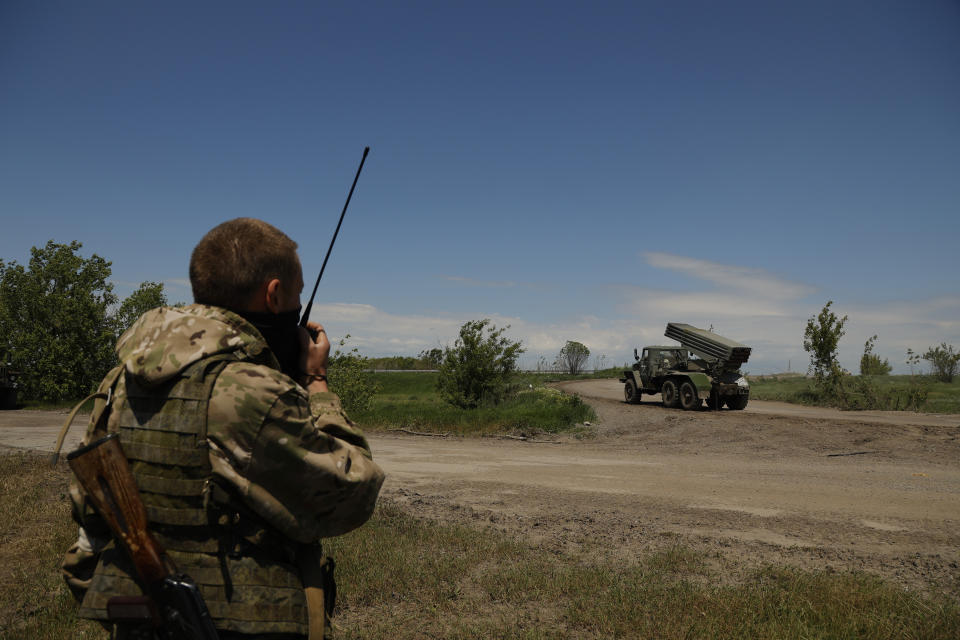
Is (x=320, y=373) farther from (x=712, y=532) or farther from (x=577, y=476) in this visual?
(x=577, y=476)

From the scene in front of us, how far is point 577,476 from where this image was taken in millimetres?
10758

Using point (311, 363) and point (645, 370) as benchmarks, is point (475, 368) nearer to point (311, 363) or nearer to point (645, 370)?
point (645, 370)

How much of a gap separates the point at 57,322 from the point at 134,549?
3193 centimetres

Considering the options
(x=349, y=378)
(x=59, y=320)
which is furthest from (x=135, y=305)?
(x=349, y=378)

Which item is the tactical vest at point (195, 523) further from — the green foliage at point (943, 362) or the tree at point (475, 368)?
the green foliage at point (943, 362)

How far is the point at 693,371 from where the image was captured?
23.6 meters

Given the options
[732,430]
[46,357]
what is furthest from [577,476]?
[46,357]

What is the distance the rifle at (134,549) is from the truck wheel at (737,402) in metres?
23.0

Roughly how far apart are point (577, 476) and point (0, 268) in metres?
31.0

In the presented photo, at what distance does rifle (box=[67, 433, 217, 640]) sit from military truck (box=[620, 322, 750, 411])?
71.6ft

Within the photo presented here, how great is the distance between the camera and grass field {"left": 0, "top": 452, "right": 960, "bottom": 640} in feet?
13.9

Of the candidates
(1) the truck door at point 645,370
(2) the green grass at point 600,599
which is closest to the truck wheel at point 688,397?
(1) the truck door at point 645,370

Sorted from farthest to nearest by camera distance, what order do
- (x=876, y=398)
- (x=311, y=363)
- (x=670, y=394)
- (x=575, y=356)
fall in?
(x=575, y=356) < (x=876, y=398) < (x=670, y=394) < (x=311, y=363)

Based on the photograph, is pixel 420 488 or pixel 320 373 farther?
pixel 420 488
